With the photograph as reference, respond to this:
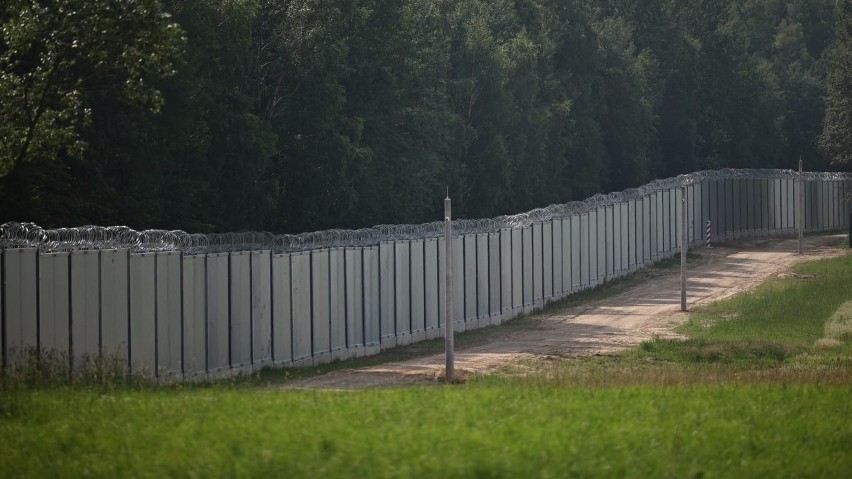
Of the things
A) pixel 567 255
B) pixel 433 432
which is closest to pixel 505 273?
pixel 567 255

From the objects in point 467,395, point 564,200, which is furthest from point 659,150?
point 467,395

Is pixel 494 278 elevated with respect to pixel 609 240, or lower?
lower

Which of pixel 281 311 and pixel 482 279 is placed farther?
pixel 482 279

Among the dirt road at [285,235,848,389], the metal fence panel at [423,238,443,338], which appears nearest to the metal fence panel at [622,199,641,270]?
the dirt road at [285,235,848,389]

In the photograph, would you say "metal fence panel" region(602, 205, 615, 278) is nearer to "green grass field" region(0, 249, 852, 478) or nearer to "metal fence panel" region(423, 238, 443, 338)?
"metal fence panel" region(423, 238, 443, 338)

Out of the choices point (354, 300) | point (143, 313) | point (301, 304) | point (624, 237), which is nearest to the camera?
point (143, 313)

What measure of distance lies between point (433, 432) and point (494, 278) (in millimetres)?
28159

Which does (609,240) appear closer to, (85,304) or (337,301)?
(337,301)

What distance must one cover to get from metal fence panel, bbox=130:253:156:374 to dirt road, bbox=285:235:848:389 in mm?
2916

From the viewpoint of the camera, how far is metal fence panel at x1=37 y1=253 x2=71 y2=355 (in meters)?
21.0

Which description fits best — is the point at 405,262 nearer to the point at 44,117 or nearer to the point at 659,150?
the point at 44,117

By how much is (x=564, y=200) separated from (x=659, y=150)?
15.8 meters

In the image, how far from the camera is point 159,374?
77.3 ft

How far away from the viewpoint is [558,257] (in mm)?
47594
